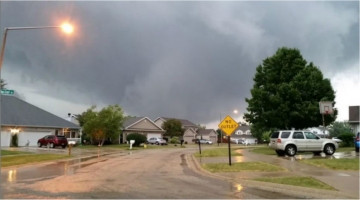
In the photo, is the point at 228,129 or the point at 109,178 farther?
the point at 228,129

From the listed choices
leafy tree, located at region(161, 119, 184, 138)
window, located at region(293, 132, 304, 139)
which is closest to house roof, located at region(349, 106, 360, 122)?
window, located at region(293, 132, 304, 139)

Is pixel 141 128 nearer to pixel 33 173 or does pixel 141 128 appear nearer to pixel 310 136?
pixel 310 136

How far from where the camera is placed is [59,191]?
1025 centimetres

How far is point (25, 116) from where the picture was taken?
4728 cm

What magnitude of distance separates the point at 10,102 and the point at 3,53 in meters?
39.2

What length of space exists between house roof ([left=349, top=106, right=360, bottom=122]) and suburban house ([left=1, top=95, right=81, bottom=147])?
126 ft

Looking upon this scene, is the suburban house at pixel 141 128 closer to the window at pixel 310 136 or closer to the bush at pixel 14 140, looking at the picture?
the bush at pixel 14 140

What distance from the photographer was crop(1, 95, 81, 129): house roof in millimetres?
44719

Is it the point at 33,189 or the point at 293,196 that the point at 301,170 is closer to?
the point at 293,196

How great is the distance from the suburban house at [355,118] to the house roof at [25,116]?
38.6 m

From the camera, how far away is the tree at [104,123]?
170 ft

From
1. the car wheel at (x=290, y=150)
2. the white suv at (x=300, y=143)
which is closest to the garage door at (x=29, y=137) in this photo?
the white suv at (x=300, y=143)

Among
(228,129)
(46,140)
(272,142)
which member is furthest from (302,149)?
(46,140)

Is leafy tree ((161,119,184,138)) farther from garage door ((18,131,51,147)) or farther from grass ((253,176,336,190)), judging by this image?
grass ((253,176,336,190))
